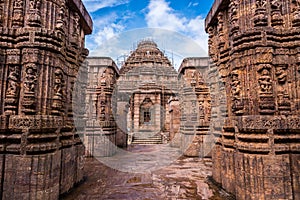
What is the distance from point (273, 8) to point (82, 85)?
18.8 ft

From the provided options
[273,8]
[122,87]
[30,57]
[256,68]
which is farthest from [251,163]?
[122,87]

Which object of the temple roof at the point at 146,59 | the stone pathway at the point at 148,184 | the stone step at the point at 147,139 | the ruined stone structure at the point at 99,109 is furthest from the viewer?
the temple roof at the point at 146,59

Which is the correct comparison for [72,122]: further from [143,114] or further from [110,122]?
[143,114]

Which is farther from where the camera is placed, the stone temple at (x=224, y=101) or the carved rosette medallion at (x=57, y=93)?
the carved rosette medallion at (x=57, y=93)

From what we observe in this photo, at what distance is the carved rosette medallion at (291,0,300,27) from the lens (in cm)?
460

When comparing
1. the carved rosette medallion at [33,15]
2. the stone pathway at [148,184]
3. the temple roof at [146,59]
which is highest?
the temple roof at [146,59]

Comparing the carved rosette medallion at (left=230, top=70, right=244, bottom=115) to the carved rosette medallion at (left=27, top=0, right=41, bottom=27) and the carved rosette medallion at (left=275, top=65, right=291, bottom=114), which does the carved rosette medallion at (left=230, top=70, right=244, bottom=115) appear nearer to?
the carved rosette medallion at (left=275, top=65, right=291, bottom=114)

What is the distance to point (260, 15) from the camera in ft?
15.3

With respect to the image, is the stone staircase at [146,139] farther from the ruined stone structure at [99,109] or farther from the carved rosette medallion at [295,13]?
the carved rosette medallion at [295,13]

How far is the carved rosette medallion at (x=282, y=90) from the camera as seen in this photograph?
4.50 m

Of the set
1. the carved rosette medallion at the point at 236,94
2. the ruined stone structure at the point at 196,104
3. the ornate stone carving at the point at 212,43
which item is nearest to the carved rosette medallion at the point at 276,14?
the carved rosette medallion at the point at 236,94

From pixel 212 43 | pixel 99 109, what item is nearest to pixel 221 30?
pixel 212 43

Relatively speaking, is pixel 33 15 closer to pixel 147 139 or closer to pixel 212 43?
pixel 212 43

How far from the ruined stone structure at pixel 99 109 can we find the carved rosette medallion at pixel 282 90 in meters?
8.68
